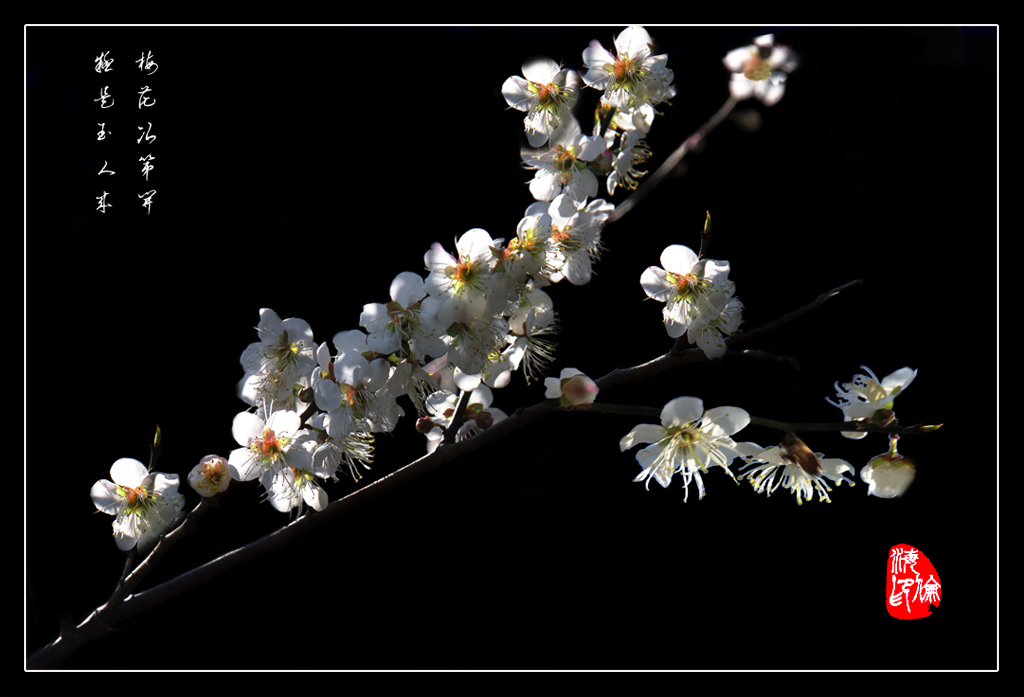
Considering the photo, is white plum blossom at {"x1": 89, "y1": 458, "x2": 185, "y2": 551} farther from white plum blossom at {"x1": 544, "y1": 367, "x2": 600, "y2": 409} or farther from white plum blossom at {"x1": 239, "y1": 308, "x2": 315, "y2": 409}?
white plum blossom at {"x1": 544, "y1": 367, "x2": 600, "y2": 409}

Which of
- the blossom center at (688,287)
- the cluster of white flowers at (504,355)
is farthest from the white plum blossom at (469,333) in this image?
the blossom center at (688,287)

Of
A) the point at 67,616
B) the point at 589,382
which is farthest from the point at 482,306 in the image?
the point at 67,616

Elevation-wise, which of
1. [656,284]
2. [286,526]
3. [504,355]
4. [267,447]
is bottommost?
[286,526]

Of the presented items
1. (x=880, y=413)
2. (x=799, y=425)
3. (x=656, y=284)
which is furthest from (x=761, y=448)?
(x=656, y=284)

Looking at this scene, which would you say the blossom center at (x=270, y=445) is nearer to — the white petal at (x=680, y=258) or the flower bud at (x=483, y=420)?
the flower bud at (x=483, y=420)

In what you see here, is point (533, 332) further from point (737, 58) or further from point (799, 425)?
point (737, 58)

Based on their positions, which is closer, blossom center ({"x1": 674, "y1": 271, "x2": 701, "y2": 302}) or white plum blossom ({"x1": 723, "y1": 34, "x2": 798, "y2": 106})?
blossom center ({"x1": 674, "y1": 271, "x2": 701, "y2": 302})

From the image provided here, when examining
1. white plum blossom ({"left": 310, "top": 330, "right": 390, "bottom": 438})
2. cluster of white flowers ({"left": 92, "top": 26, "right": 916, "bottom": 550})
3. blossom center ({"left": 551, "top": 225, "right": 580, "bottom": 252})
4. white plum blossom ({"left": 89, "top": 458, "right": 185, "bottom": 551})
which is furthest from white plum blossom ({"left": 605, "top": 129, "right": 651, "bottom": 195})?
white plum blossom ({"left": 89, "top": 458, "right": 185, "bottom": 551})
